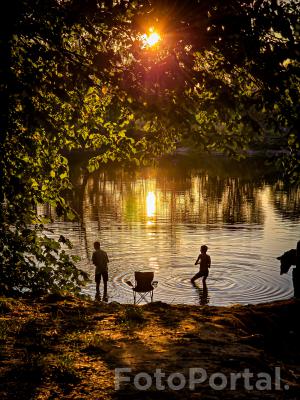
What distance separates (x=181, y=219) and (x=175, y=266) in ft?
50.4

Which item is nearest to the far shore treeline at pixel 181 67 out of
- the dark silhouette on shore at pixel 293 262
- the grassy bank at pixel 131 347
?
the grassy bank at pixel 131 347

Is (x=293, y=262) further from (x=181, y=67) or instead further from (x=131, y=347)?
(x=181, y=67)

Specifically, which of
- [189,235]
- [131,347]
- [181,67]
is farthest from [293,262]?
[189,235]

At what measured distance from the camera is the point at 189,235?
114 feet

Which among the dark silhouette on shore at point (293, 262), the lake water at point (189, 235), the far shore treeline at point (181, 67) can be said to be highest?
the far shore treeline at point (181, 67)

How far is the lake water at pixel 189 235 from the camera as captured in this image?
2223cm

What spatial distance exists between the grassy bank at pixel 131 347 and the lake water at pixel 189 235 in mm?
9728

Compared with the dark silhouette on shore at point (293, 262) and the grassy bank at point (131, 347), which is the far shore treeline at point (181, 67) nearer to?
the grassy bank at point (131, 347)

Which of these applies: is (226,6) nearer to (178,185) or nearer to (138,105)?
(138,105)

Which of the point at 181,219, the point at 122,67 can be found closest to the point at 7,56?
the point at 122,67

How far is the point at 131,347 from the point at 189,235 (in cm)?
2697

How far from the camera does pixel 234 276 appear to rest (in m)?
24.4

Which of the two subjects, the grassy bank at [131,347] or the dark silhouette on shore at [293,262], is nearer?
the grassy bank at [131,347]

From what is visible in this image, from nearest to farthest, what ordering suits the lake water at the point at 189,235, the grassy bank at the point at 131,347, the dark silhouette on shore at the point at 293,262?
1. the grassy bank at the point at 131,347
2. the dark silhouette on shore at the point at 293,262
3. the lake water at the point at 189,235
